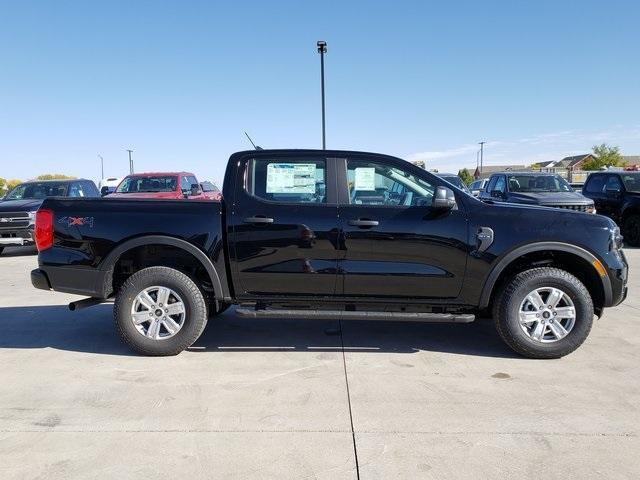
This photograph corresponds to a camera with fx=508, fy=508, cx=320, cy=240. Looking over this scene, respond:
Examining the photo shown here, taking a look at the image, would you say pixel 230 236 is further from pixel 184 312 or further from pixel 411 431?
pixel 411 431

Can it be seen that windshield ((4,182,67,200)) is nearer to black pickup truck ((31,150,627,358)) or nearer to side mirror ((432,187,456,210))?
black pickup truck ((31,150,627,358))

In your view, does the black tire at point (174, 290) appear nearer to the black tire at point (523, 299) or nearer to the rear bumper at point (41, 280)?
the rear bumper at point (41, 280)

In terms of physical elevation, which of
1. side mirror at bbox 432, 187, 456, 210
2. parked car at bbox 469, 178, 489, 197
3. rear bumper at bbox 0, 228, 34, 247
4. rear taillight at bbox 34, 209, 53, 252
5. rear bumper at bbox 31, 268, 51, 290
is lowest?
rear bumper at bbox 0, 228, 34, 247

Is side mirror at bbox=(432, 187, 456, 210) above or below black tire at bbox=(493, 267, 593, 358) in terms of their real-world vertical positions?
above

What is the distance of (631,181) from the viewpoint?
12648 millimetres

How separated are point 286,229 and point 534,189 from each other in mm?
10223

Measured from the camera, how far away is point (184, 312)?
4570 millimetres

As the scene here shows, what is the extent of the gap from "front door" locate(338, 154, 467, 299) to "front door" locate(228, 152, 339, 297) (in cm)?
16

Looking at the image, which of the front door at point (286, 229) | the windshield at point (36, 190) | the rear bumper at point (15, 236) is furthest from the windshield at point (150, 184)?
the front door at point (286, 229)

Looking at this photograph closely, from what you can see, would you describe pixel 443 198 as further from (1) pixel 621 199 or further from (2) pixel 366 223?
(1) pixel 621 199

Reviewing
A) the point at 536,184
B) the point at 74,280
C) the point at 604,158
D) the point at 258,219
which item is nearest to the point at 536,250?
the point at 258,219

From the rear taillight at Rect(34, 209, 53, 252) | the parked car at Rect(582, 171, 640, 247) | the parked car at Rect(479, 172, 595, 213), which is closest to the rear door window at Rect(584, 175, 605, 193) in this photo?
the parked car at Rect(582, 171, 640, 247)

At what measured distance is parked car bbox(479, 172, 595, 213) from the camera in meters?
11.7

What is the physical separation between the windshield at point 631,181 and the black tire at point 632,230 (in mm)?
697
